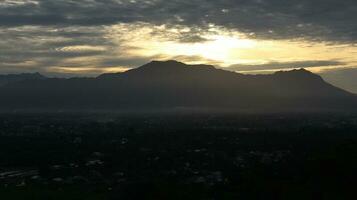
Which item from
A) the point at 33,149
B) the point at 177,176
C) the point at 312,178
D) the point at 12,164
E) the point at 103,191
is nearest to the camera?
the point at 312,178

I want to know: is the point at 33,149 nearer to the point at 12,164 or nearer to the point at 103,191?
the point at 12,164

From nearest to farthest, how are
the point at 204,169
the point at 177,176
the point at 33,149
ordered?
the point at 177,176 < the point at 204,169 < the point at 33,149

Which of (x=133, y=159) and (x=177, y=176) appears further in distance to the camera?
(x=133, y=159)

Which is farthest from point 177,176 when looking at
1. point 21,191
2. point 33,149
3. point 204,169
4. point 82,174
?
point 33,149

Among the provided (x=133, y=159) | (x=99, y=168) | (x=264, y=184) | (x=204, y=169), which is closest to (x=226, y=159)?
(x=204, y=169)

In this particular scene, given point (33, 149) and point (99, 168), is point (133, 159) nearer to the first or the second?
point (99, 168)

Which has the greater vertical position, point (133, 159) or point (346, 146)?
point (346, 146)
